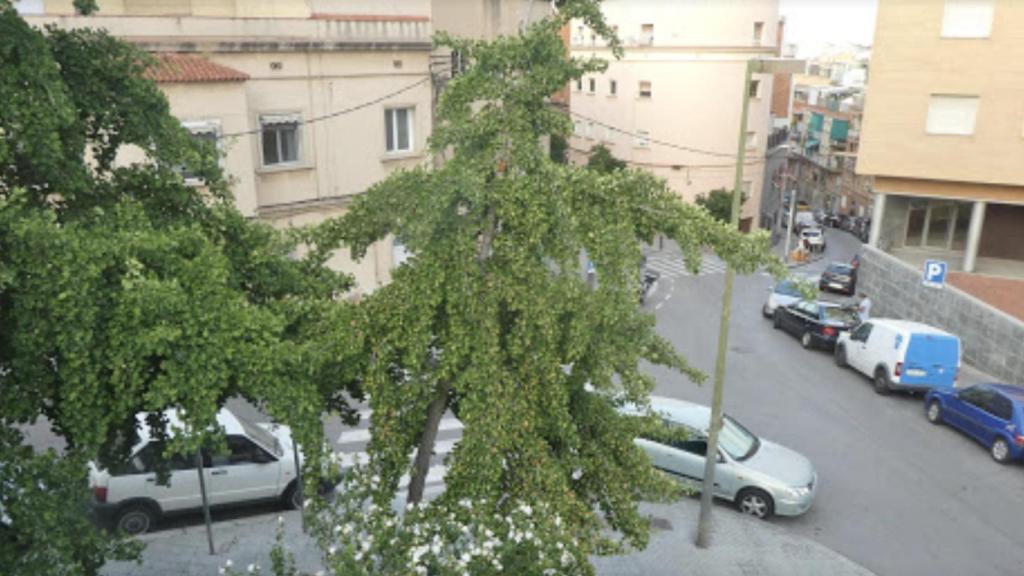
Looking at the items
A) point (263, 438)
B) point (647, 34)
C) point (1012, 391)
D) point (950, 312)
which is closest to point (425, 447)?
point (263, 438)

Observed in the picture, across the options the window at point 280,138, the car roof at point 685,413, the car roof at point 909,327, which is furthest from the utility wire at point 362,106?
the car roof at point 909,327

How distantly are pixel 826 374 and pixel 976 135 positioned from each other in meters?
8.47

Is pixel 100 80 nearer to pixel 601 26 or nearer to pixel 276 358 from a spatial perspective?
pixel 276 358

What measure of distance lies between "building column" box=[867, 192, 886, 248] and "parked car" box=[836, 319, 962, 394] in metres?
7.61

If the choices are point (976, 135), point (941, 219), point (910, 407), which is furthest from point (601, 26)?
point (941, 219)

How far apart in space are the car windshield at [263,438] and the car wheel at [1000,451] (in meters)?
12.9

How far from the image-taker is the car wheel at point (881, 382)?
17.7 meters

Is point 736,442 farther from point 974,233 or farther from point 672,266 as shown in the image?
point 672,266

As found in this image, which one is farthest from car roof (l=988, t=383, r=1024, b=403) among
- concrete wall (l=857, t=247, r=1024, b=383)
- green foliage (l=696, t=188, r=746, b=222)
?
green foliage (l=696, t=188, r=746, b=222)

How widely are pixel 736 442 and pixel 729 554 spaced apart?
2.16 meters

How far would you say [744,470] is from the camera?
12.3 meters

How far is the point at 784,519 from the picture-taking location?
12.4m

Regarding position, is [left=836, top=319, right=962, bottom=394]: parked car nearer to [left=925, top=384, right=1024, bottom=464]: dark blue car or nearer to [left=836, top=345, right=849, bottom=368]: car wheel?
[left=925, top=384, right=1024, bottom=464]: dark blue car

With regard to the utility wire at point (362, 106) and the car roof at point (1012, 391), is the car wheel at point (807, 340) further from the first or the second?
the utility wire at point (362, 106)
